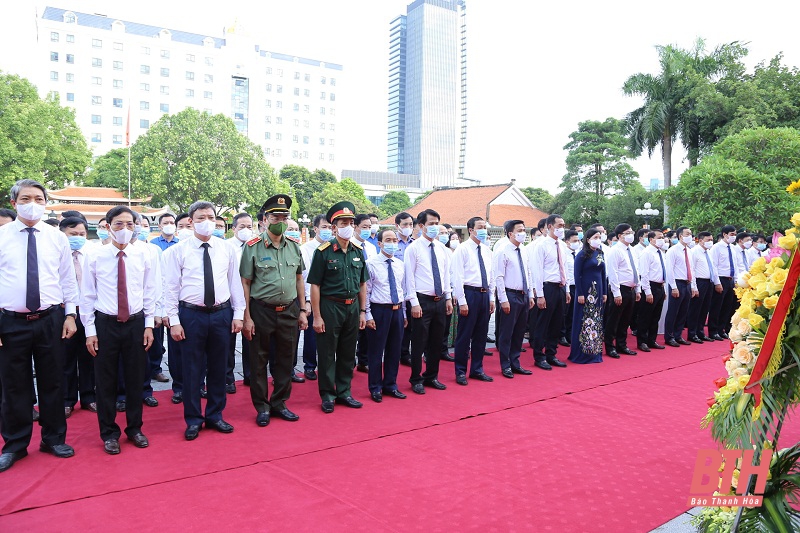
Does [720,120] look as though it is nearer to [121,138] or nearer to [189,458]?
[189,458]

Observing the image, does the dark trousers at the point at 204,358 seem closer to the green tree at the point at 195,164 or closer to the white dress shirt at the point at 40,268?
the white dress shirt at the point at 40,268

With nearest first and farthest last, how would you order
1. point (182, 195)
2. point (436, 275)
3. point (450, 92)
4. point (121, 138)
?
point (436, 275)
point (182, 195)
point (121, 138)
point (450, 92)

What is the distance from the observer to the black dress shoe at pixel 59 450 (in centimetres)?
366

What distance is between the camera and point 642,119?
76.4 feet

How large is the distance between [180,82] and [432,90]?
47.2 metres

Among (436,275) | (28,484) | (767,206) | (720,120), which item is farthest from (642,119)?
(28,484)

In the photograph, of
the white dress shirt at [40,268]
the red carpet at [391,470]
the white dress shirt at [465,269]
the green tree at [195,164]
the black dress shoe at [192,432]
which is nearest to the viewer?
the red carpet at [391,470]

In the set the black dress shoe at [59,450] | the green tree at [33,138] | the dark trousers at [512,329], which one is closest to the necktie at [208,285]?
the black dress shoe at [59,450]

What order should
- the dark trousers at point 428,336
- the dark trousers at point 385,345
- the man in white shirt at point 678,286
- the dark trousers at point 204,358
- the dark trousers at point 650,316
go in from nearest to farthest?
1. the dark trousers at point 204,358
2. the dark trousers at point 385,345
3. the dark trousers at point 428,336
4. the dark trousers at point 650,316
5. the man in white shirt at point 678,286

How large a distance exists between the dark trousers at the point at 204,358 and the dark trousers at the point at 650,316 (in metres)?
5.77

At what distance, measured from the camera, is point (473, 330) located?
19.3ft

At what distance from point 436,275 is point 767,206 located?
9.58m

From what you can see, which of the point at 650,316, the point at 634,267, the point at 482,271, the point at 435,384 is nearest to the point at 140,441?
the point at 435,384

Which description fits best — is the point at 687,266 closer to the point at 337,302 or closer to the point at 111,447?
the point at 337,302
